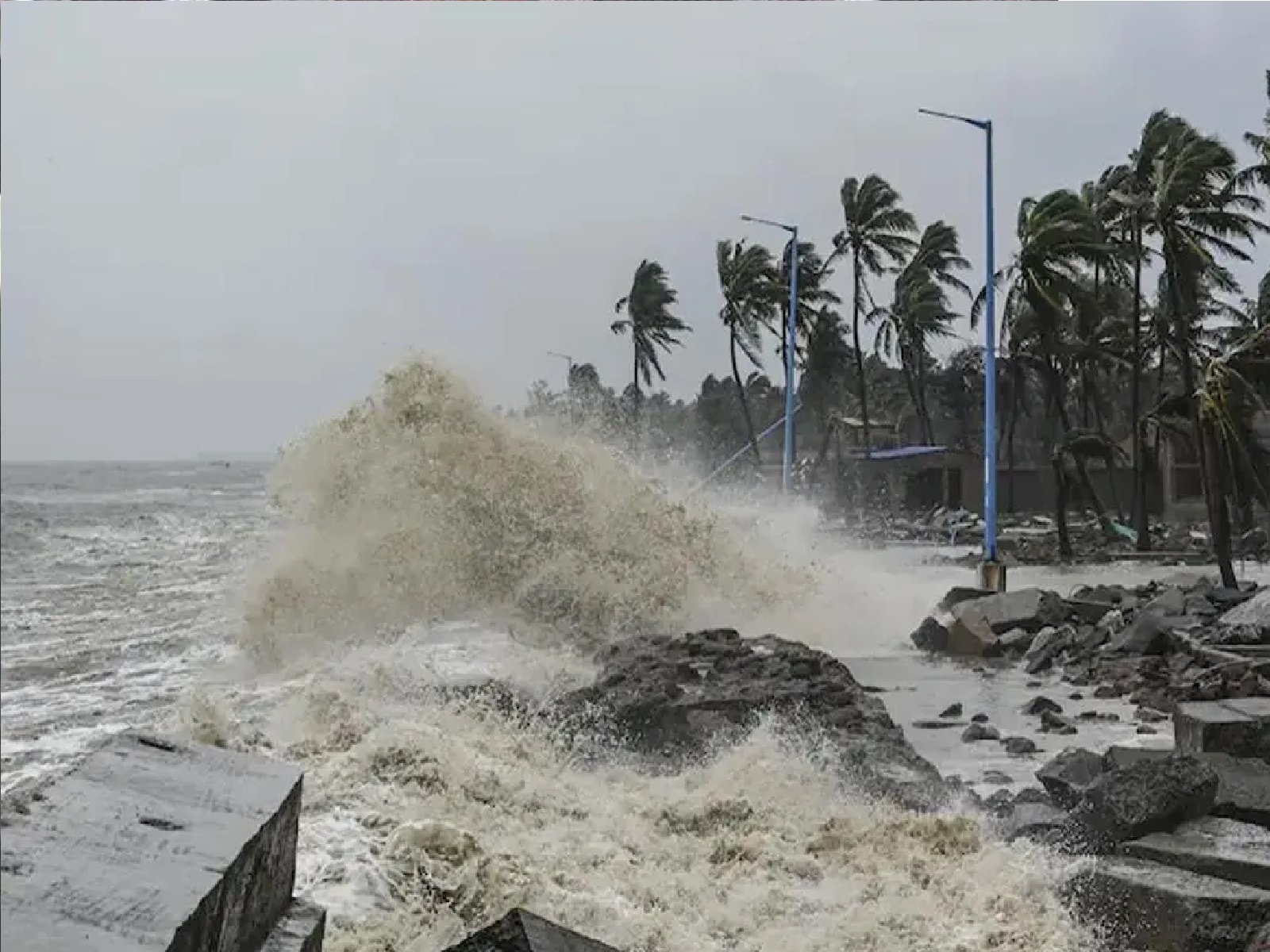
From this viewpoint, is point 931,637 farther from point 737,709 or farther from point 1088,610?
point 737,709

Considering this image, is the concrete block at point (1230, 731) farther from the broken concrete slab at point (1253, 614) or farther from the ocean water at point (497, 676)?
the broken concrete slab at point (1253, 614)

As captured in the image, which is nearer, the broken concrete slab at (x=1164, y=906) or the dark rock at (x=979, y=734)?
the broken concrete slab at (x=1164, y=906)

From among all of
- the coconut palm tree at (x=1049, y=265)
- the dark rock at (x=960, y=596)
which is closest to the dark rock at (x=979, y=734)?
the dark rock at (x=960, y=596)

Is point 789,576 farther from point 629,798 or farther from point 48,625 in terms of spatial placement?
point 629,798

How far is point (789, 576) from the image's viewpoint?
50.1ft

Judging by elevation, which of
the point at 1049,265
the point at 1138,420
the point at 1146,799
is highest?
the point at 1049,265

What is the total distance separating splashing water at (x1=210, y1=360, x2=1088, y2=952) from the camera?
4422 millimetres

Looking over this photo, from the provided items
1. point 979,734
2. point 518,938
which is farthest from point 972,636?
point 518,938

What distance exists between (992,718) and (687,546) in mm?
6513

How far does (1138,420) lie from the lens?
20.8 metres

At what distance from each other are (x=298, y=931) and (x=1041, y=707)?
21.5ft

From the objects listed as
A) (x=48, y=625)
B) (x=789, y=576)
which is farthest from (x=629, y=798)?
(x=789, y=576)

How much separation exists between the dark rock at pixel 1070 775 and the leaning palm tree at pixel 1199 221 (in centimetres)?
877

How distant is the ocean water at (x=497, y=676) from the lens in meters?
4.54
